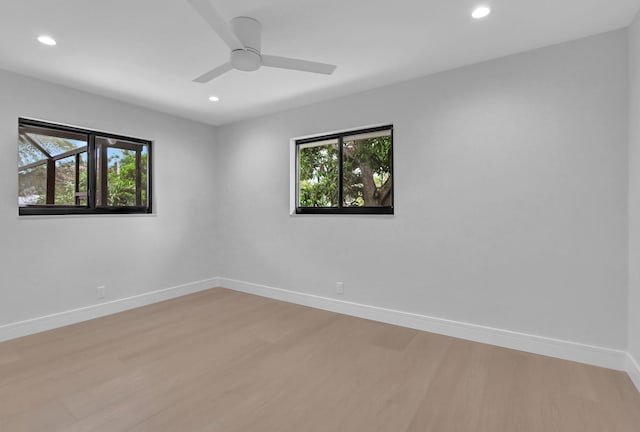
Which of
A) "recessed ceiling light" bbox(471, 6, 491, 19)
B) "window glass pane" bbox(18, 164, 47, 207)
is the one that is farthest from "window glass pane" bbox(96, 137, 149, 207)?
"recessed ceiling light" bbox(471, 6, 491, 19)

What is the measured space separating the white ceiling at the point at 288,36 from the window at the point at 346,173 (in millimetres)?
617

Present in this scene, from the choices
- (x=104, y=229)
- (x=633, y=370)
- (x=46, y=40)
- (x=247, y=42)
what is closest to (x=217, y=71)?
(x=247, y=42)

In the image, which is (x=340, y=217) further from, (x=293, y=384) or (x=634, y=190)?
(x=634, y=190)

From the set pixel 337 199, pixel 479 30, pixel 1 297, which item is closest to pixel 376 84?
pixel 479 30

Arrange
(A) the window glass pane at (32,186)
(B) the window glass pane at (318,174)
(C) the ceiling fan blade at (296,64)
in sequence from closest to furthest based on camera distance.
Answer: (C) the ceiling fan blade at (296,64) < (A) the window glass pane at (32,186) < (B) the window glass pane at (318,174)

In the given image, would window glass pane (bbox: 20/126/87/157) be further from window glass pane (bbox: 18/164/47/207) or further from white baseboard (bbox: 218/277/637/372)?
white baseboard (bbox: 218/277/637/372)

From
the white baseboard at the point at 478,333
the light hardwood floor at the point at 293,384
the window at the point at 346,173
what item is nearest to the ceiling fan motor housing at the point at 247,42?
the window at the point at 346,173

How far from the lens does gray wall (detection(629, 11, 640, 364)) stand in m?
1.96

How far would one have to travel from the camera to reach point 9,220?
276 centimetres

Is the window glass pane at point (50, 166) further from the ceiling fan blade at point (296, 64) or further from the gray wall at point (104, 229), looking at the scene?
the ceiling fan blade at point (296, 64)

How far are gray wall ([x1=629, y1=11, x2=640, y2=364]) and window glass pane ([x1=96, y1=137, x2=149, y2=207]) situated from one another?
183 inches

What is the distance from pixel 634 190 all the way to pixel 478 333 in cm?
151

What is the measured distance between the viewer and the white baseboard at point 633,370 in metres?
1.93

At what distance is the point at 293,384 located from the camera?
2014mm
